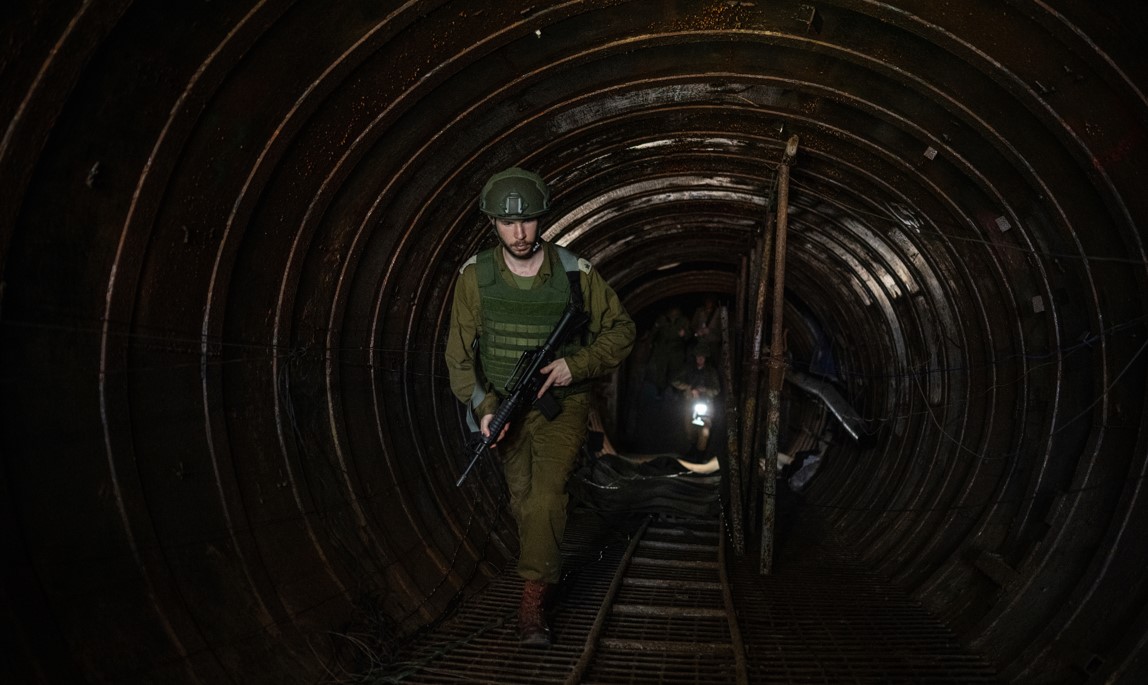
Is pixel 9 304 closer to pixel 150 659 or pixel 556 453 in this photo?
pixel 150 659

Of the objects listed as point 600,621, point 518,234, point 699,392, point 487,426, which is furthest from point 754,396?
point 699,392

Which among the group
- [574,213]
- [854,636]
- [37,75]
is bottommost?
[854,636]

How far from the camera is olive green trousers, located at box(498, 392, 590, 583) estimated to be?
386cm

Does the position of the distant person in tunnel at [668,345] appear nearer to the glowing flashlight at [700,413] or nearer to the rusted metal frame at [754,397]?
the glowing flashlight at [700,413]

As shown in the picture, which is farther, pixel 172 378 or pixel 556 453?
pixel 556 453

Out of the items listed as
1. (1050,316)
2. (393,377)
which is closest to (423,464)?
(393,377)

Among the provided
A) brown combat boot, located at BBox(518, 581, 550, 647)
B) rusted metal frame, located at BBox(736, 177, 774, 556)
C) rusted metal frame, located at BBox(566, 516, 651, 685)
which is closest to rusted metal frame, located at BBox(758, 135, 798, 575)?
rusted metal frame, located at BBox(736, 177, 774, 556)

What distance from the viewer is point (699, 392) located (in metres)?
13.5

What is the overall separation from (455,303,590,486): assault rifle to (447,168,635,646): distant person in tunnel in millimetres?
51

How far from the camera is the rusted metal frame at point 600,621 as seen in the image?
11.5 feet

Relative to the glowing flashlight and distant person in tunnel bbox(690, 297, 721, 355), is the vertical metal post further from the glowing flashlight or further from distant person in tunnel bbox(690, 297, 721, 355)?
distant person in tunnel bbox(690, 297, 721, 355)

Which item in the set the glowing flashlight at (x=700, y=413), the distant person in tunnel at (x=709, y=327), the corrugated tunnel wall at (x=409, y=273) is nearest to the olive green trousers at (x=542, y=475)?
the corrugated tunnel wall at (x=409, y=273)

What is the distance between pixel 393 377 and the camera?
18.0 ft

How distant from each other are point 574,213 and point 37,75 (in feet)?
17.2
